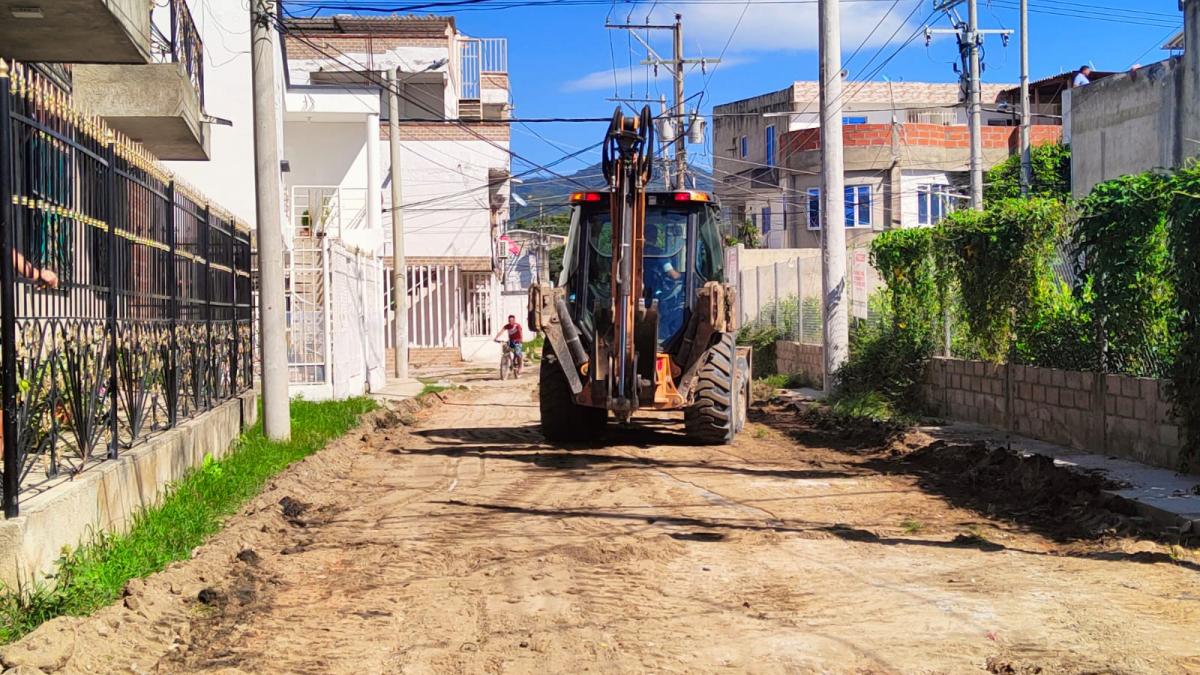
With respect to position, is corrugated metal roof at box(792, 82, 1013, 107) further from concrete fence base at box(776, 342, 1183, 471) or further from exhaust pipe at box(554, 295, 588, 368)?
exhaust pipe at box(554, 295, 588, 368)

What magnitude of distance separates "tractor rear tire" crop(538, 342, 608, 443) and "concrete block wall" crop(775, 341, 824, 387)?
25.9 feet

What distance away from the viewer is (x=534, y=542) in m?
8.57

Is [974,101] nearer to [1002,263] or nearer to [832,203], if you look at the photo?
[832,203]

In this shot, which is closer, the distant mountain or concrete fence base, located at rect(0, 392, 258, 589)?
concrete fence base, located at rect(0, 392, 258, 589)

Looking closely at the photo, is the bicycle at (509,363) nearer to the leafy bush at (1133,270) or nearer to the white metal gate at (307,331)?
the white metal gate at (307,331)

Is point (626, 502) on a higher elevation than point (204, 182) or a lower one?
lower

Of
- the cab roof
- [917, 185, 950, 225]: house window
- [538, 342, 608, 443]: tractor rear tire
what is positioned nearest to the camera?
the cab roof

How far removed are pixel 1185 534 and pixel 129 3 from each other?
9770mm

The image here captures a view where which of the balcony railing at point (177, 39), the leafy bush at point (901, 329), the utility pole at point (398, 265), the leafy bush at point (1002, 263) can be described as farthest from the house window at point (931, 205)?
the balcony railing at point (177, 39)

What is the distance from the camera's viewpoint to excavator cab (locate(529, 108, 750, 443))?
12.8 metres

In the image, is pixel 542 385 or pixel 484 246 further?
pixel 484 246

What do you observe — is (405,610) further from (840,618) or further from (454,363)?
(454,363)

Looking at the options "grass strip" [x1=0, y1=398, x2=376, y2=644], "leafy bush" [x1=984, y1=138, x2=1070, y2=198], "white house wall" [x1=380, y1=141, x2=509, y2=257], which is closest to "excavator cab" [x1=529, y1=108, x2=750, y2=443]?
"grass strip" [x1=0, y1=398, x2=376, y2=644]

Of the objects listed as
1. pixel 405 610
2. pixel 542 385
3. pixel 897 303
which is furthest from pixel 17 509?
pixel 897 303
